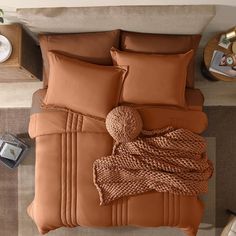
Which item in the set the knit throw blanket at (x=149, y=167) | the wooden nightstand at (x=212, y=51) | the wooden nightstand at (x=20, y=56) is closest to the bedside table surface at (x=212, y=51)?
the wooden nightstand at (x=212, y=51)

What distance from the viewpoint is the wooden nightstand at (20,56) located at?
2.36 metres

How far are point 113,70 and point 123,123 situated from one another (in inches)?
14.6

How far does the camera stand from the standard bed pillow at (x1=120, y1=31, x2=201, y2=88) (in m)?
2.34

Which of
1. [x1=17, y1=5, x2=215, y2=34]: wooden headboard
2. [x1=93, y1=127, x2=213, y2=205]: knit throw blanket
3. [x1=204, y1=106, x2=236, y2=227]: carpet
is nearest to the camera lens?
[x1=17, y1=5, x2=215, y2=34]: wooden headboard

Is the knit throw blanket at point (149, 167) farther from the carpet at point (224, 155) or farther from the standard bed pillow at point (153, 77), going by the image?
the carpet at point (224, 155)

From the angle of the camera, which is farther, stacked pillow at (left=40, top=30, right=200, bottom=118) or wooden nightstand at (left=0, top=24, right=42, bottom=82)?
wooden nightstand at (left=0, top=24, right=42, bottom=82)

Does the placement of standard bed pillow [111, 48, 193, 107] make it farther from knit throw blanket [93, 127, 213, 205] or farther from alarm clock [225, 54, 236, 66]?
alarm clock [225, 54, 236, 66]

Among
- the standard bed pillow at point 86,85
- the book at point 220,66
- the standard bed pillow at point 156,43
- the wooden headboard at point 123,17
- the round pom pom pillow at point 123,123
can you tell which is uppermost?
the wooden headboard at point 123,17

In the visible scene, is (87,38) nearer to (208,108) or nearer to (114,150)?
(114,150)

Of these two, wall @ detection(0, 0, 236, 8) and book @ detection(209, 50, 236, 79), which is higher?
wall @ detection(0, 0, 236, 8)

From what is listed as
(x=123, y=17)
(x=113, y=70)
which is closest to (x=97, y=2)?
(x=123, y=17)

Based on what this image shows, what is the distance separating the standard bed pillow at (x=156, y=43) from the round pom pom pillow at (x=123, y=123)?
42cm

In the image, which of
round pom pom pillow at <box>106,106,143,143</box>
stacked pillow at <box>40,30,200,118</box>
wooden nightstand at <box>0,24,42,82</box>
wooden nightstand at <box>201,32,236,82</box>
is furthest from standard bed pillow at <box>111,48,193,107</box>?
wooden nightstand at <box>0,24,42,82</box>

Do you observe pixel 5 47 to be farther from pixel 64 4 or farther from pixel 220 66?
pixel 220 66
